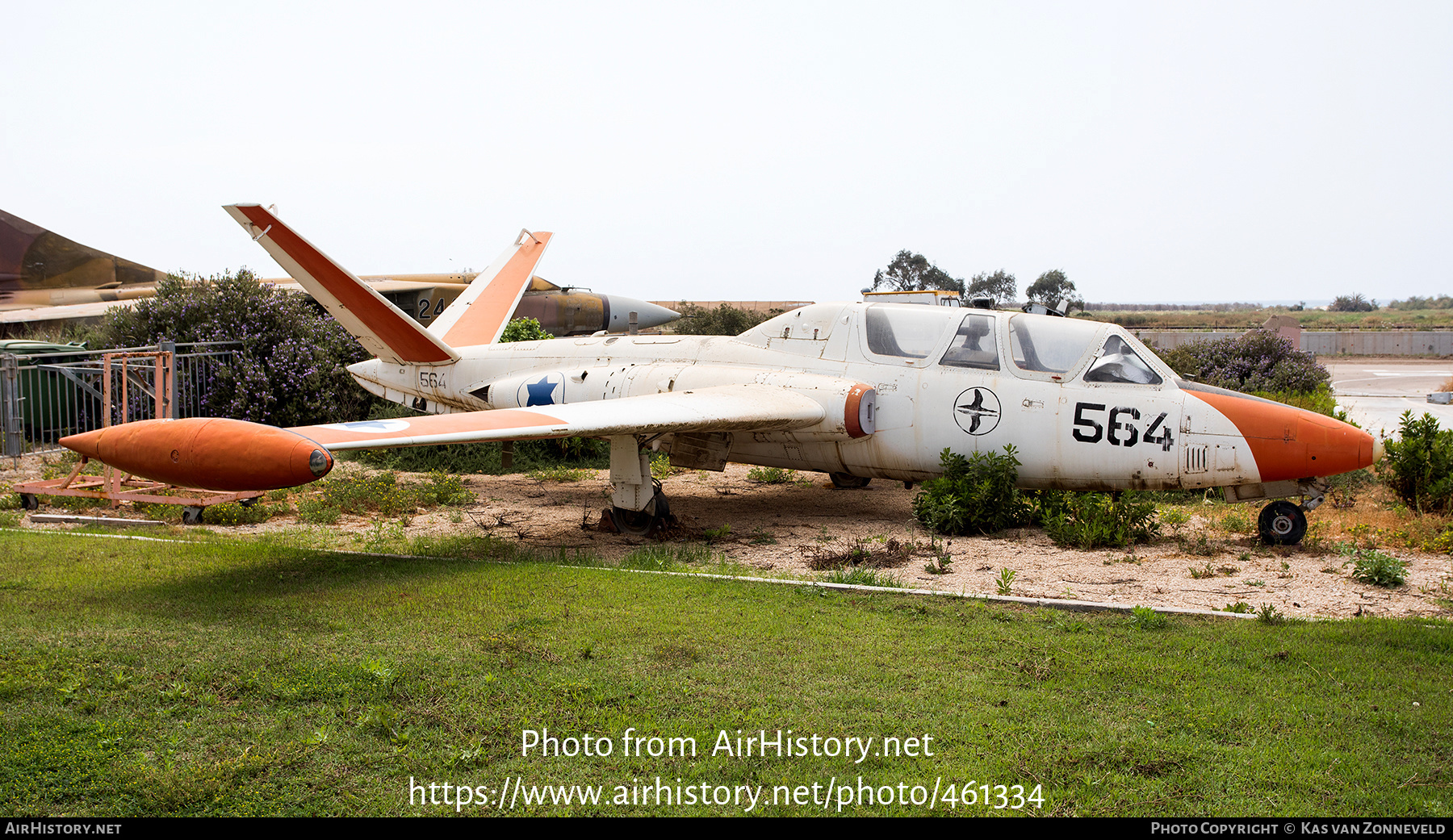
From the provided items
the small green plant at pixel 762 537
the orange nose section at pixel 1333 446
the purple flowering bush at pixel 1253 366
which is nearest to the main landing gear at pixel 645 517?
the small green plant at pixel 762 537

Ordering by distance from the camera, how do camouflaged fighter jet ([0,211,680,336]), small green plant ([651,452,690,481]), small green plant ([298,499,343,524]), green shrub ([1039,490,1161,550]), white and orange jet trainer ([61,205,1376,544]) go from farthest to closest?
camouflaged fighter jet ([0,211,680,336]) → small green plant ([651,452,690,481]) → small green plant ([298,499,343,524]) → green shrub ([1039,490,1161,550]) → white and orange jet trainer ([61,205,1376,544])

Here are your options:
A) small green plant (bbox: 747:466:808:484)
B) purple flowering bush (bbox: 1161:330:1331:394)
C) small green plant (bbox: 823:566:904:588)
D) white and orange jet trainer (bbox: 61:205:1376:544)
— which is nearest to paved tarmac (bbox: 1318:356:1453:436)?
purple flowering bush (bbox: 1161:330:1331:394)

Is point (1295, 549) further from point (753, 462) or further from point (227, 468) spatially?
point (227, 468)

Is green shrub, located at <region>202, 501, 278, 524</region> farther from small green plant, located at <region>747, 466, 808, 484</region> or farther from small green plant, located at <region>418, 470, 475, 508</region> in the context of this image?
small green plant, located at <region>747, 466, 808, 484</region>

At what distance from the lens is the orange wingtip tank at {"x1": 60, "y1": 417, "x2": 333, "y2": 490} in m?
6.60

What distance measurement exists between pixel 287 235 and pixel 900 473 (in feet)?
23.9

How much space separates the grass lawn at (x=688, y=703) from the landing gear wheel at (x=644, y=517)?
3011mm

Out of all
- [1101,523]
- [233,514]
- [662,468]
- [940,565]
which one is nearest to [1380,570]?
[1101,523]

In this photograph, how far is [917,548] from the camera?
927cm

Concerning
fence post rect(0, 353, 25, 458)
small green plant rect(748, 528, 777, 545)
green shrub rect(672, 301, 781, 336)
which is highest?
green shrub rect(672, 301, 781, 336)

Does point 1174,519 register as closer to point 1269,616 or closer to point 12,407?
point 1269,616

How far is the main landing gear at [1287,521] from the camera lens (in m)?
9.03

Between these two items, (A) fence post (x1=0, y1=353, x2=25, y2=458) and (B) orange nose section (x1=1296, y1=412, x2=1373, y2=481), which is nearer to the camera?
(B) orange nose section (x1=1296, y1=412, x2=1373, y2=481)

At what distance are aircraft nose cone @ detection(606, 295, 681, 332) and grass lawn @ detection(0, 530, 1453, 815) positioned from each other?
20.7m
